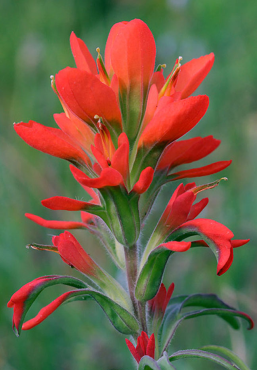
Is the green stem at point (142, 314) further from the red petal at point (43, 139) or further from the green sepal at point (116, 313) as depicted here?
the red petal at point (43, 139)

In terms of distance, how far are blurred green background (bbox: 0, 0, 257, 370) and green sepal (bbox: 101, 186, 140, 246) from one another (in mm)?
875

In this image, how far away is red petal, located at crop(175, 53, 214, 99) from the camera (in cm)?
100

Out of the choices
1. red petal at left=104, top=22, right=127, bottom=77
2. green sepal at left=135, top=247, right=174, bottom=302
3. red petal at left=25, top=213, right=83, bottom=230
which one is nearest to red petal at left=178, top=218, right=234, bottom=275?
green sepal at left=135, top=247, right=174, bottom=302

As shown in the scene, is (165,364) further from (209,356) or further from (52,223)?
(52,223)

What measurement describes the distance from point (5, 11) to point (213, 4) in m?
2.02

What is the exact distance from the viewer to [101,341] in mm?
2018

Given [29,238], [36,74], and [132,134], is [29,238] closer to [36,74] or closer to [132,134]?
[36,74]

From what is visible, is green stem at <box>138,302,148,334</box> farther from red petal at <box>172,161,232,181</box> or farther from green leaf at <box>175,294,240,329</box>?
red petal at <box>172,161,232,181</box>

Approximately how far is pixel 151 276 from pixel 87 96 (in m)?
0.40

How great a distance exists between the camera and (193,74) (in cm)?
101

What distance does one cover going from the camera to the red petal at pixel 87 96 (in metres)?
0.86

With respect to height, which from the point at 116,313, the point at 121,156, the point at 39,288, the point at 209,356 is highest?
the point at 121,156

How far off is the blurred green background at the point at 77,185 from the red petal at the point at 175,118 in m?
1.01

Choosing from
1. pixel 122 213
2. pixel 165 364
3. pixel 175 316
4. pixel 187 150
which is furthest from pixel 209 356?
pixel 187 150
